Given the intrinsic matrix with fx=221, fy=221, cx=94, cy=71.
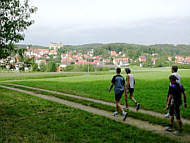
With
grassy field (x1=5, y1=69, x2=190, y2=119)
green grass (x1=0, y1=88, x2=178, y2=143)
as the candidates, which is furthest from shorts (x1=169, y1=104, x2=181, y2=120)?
grassy field (x1=5, y1=69, x2=190, y2=119)

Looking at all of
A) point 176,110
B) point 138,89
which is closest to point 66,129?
point 176,110

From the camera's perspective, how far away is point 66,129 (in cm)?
716

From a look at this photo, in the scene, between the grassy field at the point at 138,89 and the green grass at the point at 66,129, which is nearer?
the green grass at the point at 66,129

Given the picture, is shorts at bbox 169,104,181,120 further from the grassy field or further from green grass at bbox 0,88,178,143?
the grassy field

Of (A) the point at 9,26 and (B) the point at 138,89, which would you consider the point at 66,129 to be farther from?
(B) the point at 138,89

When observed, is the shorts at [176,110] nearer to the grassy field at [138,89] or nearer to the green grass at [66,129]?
the green grass at [66,129]

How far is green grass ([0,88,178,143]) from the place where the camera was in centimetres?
614

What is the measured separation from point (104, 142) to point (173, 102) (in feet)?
8.40

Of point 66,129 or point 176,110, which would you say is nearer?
point 176,110

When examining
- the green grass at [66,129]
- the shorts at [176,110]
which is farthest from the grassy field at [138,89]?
the green grass at [66,129]

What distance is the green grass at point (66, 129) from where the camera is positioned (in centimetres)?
614

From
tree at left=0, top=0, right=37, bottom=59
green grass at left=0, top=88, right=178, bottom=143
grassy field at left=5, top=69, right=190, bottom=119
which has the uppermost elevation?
tree at left=0, top=0, right=37, bottom=59

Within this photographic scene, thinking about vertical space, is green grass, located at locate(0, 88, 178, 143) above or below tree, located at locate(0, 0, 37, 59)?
below

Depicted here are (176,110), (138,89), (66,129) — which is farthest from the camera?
(138,89)
